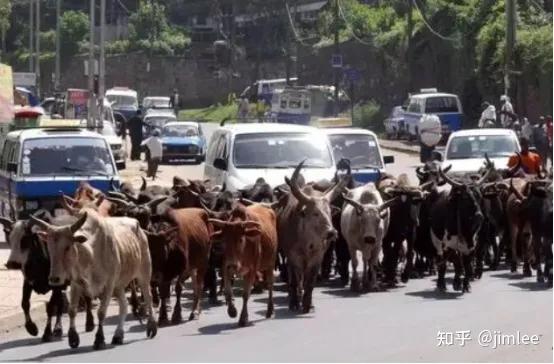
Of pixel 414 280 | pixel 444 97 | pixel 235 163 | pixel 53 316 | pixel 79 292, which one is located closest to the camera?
pixel 79 292

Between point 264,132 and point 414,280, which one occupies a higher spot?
point 264,132

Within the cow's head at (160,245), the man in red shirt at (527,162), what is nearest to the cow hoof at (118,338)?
the cow's head at (160,245)

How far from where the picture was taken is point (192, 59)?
4171 inches

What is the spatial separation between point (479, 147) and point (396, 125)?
1145 inches

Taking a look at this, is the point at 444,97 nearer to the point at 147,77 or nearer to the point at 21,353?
the point at 21,353

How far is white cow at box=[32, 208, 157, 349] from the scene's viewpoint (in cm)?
1401

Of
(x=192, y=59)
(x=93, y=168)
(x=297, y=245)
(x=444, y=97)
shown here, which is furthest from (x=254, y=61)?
(x=297, y=245)

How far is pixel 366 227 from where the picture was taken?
18828 millimetres

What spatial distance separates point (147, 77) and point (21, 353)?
91.8 m

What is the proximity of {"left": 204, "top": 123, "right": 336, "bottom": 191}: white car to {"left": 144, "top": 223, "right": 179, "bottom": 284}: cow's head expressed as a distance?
686 cm

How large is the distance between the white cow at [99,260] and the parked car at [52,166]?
840cm

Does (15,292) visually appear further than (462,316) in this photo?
Yes

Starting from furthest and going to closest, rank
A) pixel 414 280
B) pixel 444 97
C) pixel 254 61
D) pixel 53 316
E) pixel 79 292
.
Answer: pixel 254 61
pixel 444 97
pixel 414 280
pixel 53 316
pixel 79 292

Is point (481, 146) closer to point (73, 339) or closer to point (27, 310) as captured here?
point (27, 310)
